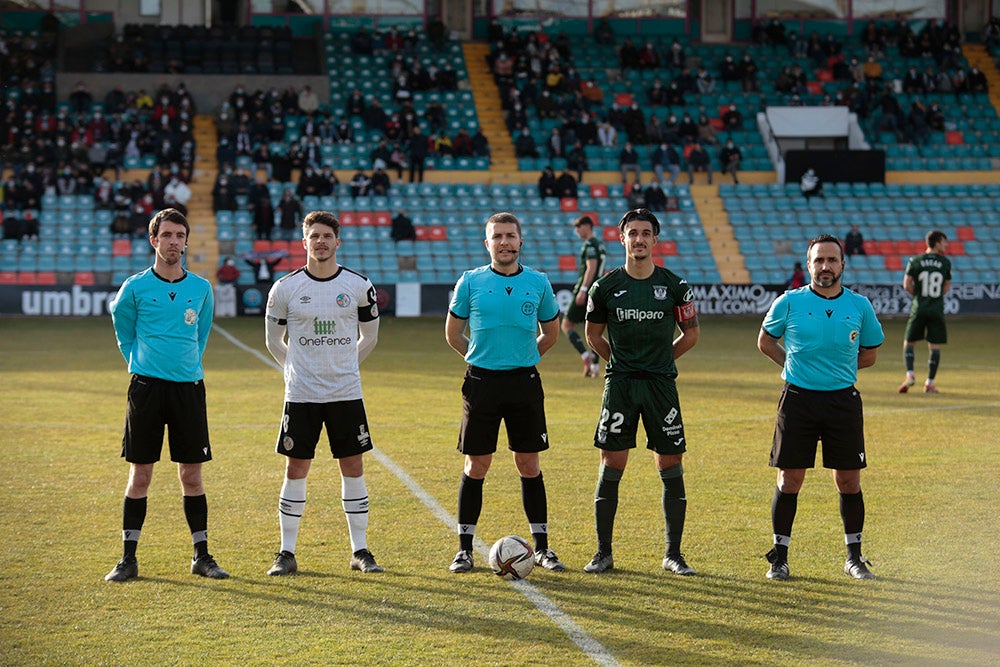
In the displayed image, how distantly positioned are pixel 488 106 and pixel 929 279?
28.2m

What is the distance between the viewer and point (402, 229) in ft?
116

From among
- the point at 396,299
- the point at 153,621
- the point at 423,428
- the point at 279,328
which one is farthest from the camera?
the point at 396,299

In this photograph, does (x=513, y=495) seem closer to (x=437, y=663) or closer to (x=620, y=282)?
(x=620, y=282)

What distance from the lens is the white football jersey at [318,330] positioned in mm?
7543

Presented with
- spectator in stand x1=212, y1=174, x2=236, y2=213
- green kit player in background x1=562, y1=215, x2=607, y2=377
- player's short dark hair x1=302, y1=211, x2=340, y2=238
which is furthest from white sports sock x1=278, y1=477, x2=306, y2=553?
spectator in stand x1=212, y1=174, x2=236, y2=213

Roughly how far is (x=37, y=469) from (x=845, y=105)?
118ft

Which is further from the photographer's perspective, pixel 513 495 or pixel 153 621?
pixel 513 495

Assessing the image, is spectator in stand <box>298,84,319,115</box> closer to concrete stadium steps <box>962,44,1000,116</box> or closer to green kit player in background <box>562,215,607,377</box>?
concrete stadium steps <box>962,44,1000,116</box>

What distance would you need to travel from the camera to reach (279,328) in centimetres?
763

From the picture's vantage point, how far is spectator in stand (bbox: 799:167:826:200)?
38750 millimetres

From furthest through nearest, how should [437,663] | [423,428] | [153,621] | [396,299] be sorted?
[396,299] → [423,428] → [153,621] → [437,663]

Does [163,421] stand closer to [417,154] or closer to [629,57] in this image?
[417,154]

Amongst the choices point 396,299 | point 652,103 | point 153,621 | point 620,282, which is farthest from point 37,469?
point 652,103

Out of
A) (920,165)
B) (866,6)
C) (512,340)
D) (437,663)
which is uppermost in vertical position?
(866,6)
